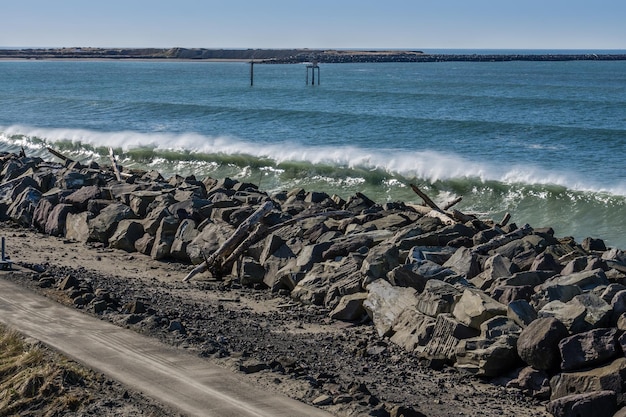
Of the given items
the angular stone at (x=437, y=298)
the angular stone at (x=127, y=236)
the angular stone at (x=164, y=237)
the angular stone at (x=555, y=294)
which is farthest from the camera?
the angular stone at (x=127, y=236)

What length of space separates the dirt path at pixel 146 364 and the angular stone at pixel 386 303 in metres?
2.60

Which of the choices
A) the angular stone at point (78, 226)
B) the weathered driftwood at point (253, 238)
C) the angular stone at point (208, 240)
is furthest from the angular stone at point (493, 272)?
the angular stone at point (78, 226)

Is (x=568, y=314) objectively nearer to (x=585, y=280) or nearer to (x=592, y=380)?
(x=592, y=380)

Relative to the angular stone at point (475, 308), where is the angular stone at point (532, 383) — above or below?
below

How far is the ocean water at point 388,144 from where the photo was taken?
25359mm

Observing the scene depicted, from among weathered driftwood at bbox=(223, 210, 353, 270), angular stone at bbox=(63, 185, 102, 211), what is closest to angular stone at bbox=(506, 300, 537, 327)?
weathered driftwood at bbox=(223, 210, 353, 270)

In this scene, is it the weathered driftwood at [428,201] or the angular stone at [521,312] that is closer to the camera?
the angular stone at [521,312]

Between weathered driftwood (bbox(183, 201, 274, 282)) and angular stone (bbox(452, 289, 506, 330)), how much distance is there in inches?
199

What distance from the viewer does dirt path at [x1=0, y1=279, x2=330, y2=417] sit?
8469 millimetres

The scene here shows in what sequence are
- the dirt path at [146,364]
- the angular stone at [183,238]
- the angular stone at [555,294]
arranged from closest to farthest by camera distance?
the dirt path at [146,364] → the angular stone at [555,294] → the angular stone at [183,238]

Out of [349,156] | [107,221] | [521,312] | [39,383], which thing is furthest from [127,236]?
[349,156]

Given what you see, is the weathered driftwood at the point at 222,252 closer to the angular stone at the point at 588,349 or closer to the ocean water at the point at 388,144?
the angular stone at the point at 588,349

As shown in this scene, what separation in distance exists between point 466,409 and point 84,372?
3816 millimetres

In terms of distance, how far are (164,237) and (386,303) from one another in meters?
5.71
